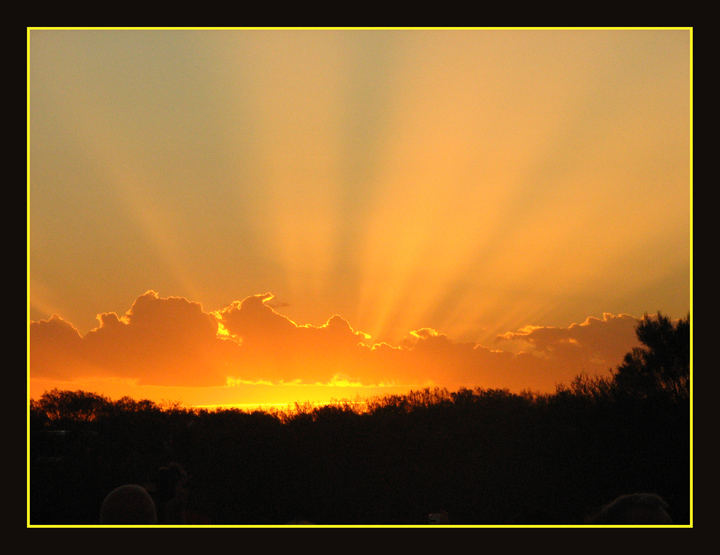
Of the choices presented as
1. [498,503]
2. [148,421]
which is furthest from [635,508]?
[148,421]

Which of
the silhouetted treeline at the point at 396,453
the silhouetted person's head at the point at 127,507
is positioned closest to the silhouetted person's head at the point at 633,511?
the silhouetted treeline at the point at 396,453

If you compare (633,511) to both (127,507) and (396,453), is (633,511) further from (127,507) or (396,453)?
(396,453)

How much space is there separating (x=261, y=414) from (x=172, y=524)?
13.9ft

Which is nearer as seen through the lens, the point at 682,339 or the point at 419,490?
the point at 419,490

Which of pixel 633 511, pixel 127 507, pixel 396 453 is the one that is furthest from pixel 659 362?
pixel 127 507

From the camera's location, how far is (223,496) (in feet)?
34.0

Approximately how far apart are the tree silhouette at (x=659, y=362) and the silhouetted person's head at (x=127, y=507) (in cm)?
692

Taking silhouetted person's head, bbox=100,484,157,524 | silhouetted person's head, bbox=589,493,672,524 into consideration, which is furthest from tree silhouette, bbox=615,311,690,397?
silhouetted person's head, bbox=100,484,157,524

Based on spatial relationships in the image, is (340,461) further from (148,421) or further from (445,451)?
(148,421)

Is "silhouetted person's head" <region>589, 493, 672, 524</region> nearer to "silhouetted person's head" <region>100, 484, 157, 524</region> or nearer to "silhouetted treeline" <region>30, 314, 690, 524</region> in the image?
"silhouetted treeline" <region>30, 314, 690, 524</region>

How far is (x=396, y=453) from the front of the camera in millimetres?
10750

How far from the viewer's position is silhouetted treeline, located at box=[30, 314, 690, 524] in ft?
32.6

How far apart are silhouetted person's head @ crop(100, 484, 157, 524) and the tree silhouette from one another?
6.92 meters

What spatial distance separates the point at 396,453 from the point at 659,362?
399 cm
